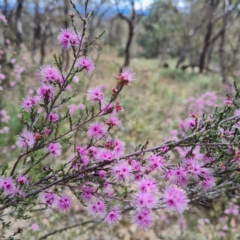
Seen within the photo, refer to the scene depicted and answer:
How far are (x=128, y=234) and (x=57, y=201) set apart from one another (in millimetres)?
2342

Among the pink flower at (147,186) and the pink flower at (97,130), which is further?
the pink flower at (97,130)

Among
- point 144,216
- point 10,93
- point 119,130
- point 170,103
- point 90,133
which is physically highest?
point 170,103

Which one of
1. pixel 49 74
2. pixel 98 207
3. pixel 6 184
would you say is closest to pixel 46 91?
pixel 49 74

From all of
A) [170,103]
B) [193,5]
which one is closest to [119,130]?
[170,103]

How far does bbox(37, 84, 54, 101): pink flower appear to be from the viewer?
1.37m

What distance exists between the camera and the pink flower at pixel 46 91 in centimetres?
137

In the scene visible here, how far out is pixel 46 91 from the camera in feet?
4.50

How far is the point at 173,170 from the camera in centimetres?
133

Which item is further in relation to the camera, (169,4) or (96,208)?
(169,4)

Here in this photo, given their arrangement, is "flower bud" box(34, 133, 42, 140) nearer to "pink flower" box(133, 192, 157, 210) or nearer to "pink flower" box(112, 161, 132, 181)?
"pink flower" box(112, 161, 132, 181)

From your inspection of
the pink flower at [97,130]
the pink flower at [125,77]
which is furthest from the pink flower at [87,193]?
the pink flower at [125,77]

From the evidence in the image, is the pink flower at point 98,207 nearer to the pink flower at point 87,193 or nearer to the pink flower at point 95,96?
the pink flower at point 87,193

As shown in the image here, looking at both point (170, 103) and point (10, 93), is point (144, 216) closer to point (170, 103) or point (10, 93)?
point (10, 93)

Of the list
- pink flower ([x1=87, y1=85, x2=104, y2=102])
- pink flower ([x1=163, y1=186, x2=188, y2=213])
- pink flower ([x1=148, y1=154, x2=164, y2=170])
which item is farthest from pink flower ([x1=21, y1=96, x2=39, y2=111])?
pink flower ([x1=163, y1=186, x2=188, y2=213])
